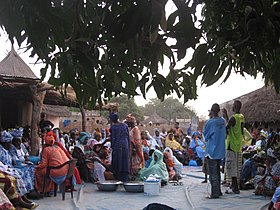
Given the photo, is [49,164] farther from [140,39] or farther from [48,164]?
[140,39]

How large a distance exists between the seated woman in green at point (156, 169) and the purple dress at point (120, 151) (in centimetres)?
41

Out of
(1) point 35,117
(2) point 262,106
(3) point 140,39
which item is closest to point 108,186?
(1) point 35,117

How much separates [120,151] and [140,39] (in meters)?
8.31

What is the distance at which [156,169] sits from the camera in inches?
388

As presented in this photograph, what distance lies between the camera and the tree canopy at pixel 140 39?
1411 millimetres

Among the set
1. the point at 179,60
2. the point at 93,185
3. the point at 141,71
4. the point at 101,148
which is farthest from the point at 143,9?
the point at 101,148

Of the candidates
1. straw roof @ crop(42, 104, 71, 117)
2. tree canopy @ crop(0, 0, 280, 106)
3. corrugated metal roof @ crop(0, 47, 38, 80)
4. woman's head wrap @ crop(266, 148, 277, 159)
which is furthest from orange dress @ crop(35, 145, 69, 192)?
straw roof @ crop(42, 104, 71, 117)

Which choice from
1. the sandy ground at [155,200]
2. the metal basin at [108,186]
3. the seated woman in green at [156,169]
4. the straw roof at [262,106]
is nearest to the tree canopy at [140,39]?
the sandy ground at [155,200]

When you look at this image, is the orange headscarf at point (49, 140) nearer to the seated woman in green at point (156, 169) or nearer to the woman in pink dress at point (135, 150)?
the woman in pink dress at point (135, 150)

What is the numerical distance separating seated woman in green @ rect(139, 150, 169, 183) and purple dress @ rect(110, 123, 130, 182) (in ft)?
1.35

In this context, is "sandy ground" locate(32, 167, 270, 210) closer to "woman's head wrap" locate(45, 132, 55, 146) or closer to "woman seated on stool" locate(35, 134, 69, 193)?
"woman seated on stool" locate(35, 134, 69, 193)

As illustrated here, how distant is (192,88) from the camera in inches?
76.4

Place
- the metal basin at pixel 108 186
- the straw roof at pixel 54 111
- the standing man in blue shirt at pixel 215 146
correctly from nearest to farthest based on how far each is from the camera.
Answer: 1. the standing man in blue shirt at pixel 215 146
2. the metal basin at pixel 108 186
3. the straw roof at pixel 54 111

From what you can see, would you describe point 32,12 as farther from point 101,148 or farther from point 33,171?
point 101,148
